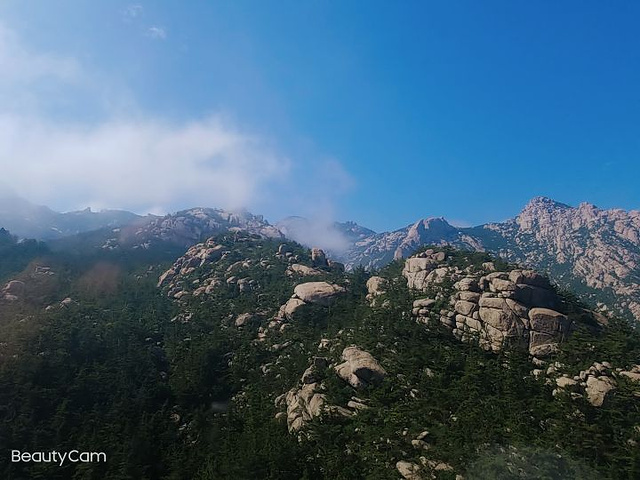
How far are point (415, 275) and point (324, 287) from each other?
20987 mm

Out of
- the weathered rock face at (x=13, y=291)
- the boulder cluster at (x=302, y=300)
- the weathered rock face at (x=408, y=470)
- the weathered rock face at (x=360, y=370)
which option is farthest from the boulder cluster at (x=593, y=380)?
the weathered rock face at (x=13, y=291)

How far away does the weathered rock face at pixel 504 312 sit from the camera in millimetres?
61562

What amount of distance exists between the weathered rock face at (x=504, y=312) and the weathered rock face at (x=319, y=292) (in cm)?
2345

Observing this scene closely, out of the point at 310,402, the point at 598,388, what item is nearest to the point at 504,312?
the point at 598,388

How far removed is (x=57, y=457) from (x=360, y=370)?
4008cm

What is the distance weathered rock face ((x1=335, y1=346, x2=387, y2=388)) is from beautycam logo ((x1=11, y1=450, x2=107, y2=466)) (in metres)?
32.0

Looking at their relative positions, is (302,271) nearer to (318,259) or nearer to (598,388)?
(318,259)

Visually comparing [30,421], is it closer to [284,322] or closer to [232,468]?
[232,468]

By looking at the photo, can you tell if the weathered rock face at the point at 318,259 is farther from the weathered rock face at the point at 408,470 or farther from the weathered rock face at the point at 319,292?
the weathered rock face at the point at 408,470

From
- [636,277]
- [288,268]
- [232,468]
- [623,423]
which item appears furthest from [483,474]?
[636,277]

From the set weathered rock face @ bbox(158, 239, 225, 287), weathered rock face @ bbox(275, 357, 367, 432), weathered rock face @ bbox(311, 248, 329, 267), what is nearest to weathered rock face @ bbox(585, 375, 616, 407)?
weathered rock face @ bbox(275, 357, 367, 432)

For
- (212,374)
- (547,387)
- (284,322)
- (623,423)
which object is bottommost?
(623,423)

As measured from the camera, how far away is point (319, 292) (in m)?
93.6

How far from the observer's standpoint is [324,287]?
96.1m
